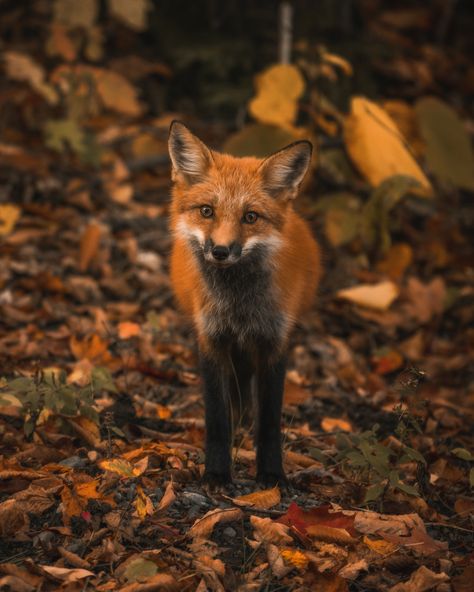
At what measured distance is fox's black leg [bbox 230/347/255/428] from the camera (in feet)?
13.3

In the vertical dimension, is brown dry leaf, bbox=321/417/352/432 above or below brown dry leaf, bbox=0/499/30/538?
below

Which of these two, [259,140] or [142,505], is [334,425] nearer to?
[142,505]

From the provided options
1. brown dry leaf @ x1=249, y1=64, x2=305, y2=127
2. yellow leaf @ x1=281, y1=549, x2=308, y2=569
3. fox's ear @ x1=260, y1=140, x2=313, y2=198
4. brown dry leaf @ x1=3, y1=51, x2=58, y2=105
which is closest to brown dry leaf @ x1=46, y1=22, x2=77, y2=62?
brown dry leaf @ x1=3, y1=51, x2=58, y2=105

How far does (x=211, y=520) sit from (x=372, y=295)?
11.6 feet

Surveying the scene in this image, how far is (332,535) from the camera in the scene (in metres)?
3.10

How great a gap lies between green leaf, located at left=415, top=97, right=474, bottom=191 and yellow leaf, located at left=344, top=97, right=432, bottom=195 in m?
0.45

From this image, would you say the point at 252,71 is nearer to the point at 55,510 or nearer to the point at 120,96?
the point at 120,96

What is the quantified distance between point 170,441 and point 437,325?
3438 millimetres

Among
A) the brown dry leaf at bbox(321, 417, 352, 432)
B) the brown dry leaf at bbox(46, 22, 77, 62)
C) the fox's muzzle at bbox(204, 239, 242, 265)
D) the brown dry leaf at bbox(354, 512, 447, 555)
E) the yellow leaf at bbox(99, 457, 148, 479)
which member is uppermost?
the brown dry leaf at bbox(46, 22, 77, 62)

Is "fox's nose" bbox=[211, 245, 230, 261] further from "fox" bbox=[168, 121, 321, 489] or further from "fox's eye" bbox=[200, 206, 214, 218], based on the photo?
"fox's eye" bbox=[200, 206, 214, 218]

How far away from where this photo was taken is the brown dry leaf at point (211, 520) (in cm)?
304

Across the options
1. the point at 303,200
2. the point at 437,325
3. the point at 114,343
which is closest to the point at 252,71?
the point at 303,200

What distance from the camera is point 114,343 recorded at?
5.05 m

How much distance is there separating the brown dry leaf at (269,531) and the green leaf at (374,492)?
478mm
